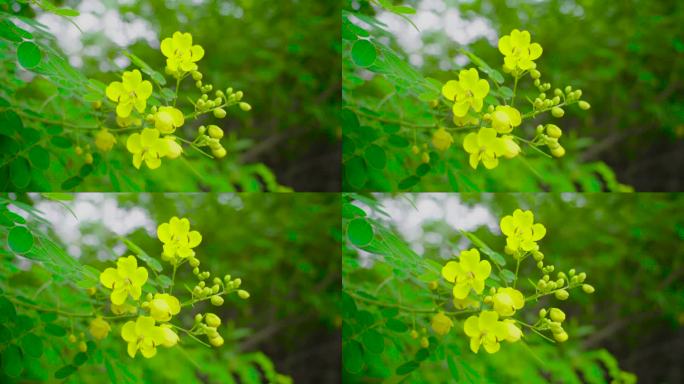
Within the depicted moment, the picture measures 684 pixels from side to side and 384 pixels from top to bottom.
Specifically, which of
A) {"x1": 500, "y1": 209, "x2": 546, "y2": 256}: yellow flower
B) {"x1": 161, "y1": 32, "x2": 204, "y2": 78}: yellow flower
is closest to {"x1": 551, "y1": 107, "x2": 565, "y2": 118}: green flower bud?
{"x1": 500, "y1": 209, "x2": 546, "y2": 256}: yellow flower

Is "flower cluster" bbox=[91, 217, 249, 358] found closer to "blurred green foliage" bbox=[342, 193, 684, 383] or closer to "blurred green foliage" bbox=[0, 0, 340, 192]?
"blurred green foliage" bbox=[0, 0, 340, 192]

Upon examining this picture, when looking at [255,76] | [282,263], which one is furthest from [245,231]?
[255,76]

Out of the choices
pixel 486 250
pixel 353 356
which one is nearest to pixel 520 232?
pixel 486 250

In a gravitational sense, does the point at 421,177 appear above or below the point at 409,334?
above

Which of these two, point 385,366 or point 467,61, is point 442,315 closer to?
point 385,366

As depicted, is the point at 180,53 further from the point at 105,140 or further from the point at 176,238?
the point at 176,238

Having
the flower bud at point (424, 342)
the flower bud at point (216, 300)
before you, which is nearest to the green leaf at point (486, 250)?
the flower bud at point (424, 342)

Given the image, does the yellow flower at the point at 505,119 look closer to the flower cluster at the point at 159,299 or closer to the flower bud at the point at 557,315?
the flower bud at the point at 557,315
